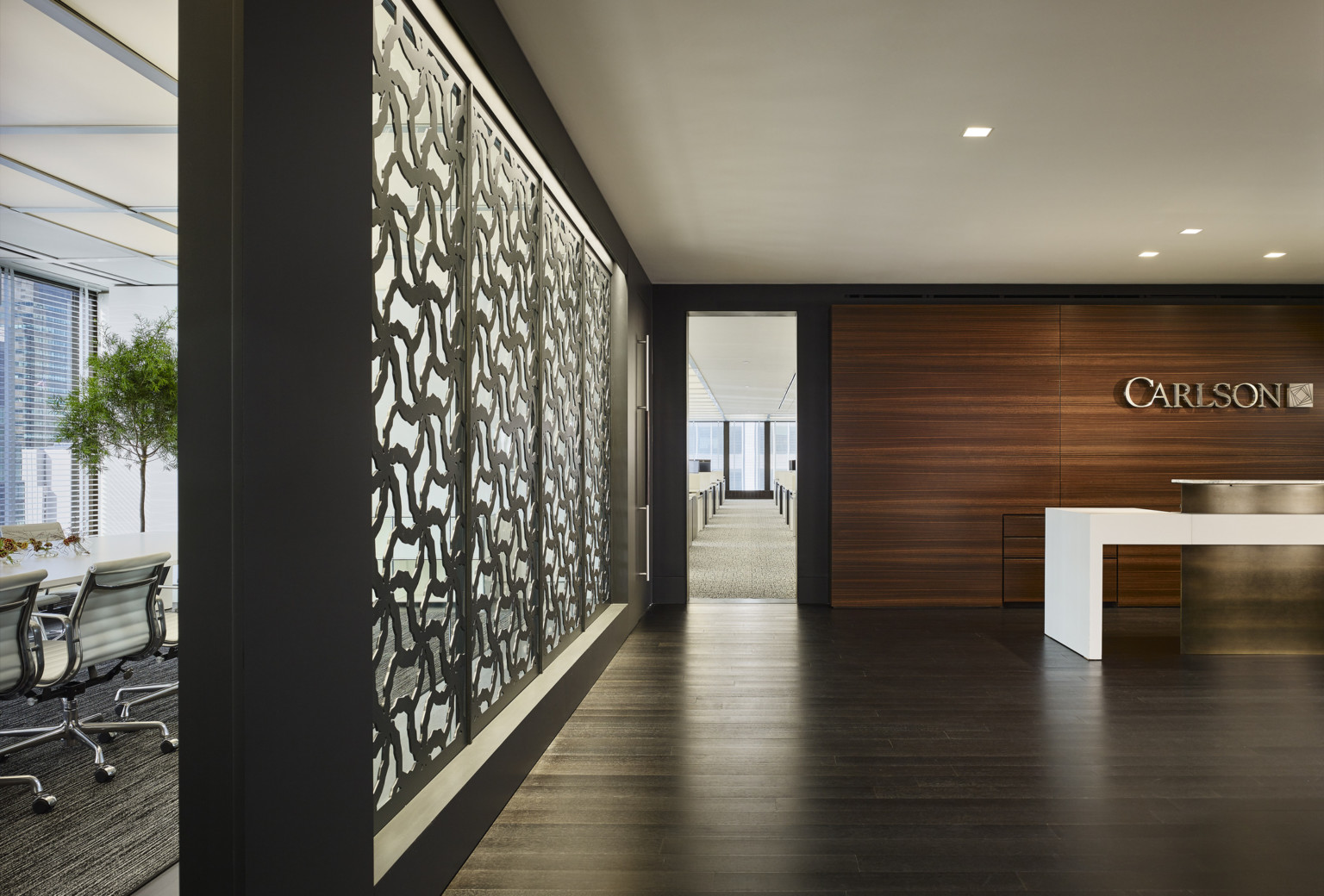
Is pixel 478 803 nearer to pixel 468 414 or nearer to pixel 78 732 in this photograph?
pixel 468 414

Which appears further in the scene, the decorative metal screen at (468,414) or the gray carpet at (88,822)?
the gray carpet at (88,822)

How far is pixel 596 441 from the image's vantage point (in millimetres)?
5621

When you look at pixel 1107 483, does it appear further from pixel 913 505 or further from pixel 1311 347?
pixel 1311 347

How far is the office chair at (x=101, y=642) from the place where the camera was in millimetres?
3482

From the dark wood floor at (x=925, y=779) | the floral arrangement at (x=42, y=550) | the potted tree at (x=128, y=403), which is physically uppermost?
the potted tree at (x=128, y=403)

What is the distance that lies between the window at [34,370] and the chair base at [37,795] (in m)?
1.10

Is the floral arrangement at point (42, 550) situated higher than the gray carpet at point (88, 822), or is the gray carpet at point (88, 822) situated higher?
the floral arrangement at point (42, 550)

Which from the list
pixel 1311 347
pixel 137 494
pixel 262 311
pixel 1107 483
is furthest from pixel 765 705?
pixel 1311 347

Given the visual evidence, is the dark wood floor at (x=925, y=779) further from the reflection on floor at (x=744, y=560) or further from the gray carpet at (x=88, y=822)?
the reflection on floor at (x=744, y=560)

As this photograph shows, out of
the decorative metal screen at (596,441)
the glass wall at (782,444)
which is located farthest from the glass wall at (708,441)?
the decorative metal screen at (596,441)

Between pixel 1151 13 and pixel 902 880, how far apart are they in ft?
10.7

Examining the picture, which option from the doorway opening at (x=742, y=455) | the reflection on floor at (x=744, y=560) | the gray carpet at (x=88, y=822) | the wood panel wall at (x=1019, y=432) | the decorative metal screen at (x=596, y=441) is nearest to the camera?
the gray carpet at (x=88, y=822)

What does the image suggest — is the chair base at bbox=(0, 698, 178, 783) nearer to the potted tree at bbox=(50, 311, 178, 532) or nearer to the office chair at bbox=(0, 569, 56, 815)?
the office chair at bbox=(0, 569, 56, 815)

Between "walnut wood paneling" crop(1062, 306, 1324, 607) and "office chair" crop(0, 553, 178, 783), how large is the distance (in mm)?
7485
